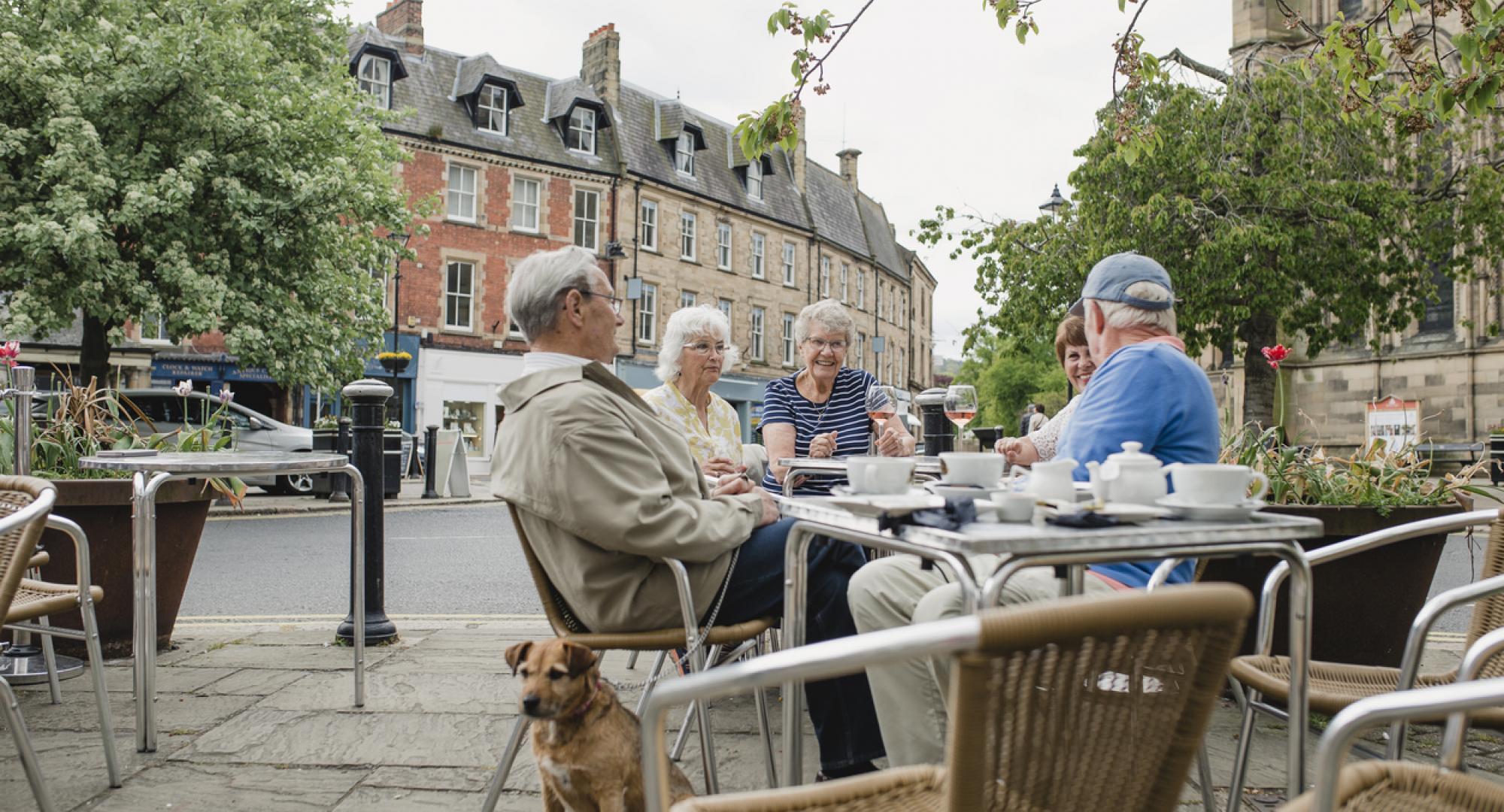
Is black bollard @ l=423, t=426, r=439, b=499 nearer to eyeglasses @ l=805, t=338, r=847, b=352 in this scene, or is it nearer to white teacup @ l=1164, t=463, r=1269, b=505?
eyeglasses @ l=805, t=338, r=847, b=352

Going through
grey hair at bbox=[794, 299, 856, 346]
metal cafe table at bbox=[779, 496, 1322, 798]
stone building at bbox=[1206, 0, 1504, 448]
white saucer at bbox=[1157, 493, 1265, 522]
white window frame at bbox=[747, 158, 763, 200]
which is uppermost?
white window frame at bbox=[747, 158, 763, 200]

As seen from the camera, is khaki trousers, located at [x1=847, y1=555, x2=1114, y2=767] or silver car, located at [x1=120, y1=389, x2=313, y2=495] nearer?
khaki trousers, located at [x1=847, y1=555, x2=1114, y2=767]

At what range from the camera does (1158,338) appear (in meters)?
2.75

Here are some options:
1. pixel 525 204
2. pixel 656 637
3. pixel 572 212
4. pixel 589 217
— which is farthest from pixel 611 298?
pixel 589 217

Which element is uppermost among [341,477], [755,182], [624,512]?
[755,182]

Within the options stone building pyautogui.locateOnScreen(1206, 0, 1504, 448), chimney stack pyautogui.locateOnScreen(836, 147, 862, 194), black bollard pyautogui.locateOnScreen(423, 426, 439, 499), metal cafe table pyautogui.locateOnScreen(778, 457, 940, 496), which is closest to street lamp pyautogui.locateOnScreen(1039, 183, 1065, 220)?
stone building pyautogui.locateOnScreen(1206, 0, 1504, 448)

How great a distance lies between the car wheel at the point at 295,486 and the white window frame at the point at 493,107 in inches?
574

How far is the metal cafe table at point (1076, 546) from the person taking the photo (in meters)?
1.63

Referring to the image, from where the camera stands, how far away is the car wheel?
1630cm

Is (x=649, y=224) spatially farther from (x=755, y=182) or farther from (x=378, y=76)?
(x=378, y=76)

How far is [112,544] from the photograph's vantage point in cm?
441

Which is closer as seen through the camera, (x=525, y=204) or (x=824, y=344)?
(x=824, y=344)

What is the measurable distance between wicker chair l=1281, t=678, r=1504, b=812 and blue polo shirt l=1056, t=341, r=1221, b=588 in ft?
2.91

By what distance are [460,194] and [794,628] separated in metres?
27.2
